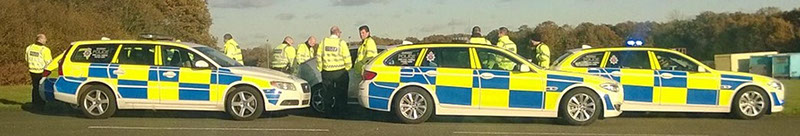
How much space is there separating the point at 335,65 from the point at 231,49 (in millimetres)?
3873

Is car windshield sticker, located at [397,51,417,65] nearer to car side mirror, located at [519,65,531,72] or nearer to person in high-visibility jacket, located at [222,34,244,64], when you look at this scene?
car side mirror, located at [519,65,531,72]

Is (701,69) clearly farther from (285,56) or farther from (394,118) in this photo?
(285,56)

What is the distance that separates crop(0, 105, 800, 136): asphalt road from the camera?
11.3 meters

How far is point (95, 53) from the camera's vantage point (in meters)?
13.0

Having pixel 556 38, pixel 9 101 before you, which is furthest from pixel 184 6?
pixel 9 101

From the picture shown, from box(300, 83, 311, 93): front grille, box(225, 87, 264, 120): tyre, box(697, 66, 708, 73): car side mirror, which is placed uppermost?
box(697, 66, 708, 73): car side mirror

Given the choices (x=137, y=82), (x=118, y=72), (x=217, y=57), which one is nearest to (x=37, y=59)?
(x=118, y=72)

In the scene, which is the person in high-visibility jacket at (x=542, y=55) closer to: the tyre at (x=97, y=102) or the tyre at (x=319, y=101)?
the tyre at (x=319, y=101)

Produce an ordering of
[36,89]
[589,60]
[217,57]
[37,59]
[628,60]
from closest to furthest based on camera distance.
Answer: [217,57], [628,60], [589,60], [37,59], [36,89]

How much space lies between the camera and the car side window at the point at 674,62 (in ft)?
44.6

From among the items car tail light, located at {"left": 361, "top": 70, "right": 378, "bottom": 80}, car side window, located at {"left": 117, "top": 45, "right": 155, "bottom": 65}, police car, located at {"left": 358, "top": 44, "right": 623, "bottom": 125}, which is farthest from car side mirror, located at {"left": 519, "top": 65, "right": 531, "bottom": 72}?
car side window, located at {"left": 117, "top": 45, "right": 155, "bottom": 65}

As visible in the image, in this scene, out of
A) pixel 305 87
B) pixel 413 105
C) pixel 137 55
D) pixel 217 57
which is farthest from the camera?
pixel 217 57

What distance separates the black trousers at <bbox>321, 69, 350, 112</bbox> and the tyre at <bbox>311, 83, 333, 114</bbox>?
0.09 meters

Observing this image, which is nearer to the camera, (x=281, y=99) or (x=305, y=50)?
(x=281, y=99)
